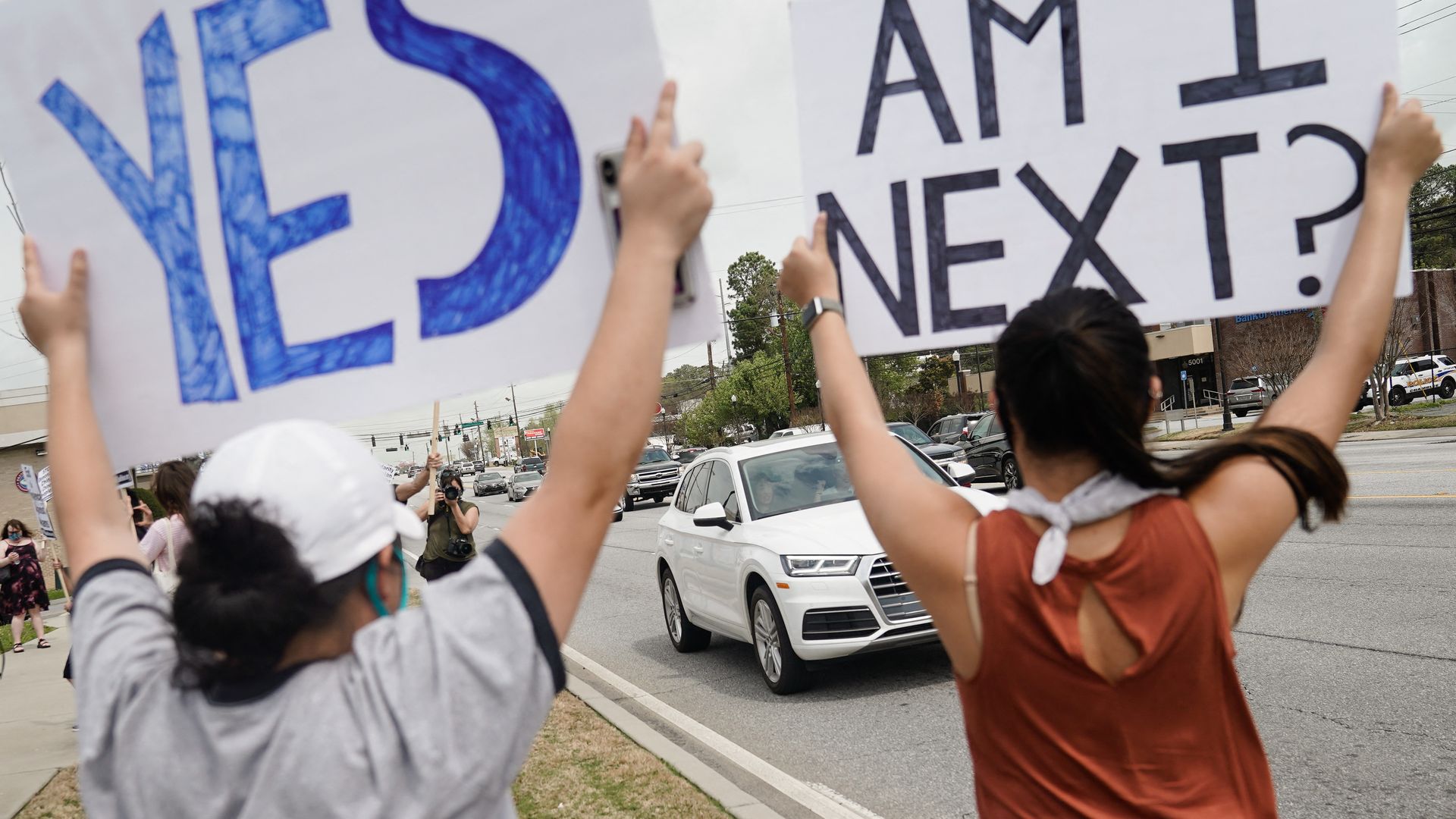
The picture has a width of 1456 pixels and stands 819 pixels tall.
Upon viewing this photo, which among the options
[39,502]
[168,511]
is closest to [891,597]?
[168,511]

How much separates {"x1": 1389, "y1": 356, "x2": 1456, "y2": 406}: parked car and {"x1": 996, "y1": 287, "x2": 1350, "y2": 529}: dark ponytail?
145 feet

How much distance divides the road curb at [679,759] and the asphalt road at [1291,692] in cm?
46

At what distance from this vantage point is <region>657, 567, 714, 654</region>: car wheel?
10156 mm

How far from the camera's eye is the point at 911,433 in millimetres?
20797

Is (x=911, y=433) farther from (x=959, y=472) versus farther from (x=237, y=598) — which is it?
(x=237, y=598)

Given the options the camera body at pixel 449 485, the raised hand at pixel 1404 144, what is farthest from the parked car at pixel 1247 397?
the raised hand at pixel 1404 144

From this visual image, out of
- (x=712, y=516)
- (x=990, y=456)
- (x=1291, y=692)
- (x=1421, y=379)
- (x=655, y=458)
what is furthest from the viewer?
(x=1421, y=379)

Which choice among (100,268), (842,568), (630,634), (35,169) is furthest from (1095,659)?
(630,634)

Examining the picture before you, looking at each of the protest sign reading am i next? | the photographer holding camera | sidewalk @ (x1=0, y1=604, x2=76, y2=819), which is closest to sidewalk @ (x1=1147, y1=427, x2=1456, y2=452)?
the photographer holding camera

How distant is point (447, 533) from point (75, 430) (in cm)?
784

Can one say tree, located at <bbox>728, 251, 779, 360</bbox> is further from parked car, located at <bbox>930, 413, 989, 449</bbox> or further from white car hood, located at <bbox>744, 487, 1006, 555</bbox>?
white car hood, located at <bbox>744, 487, 1006, 555</bbox>

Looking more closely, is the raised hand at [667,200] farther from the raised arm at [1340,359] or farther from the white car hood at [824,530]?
the white car hood at [824,530]

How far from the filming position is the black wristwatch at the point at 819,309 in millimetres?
1975

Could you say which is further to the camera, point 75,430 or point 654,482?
point 654,482
